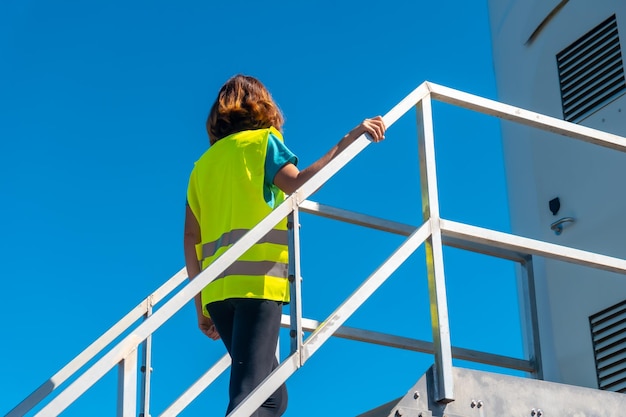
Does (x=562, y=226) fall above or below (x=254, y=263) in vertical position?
above

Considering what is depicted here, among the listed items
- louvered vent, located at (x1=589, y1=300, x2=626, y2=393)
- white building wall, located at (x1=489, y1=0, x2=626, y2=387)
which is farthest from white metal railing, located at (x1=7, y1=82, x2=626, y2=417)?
white building wall, located at (x1=489, y1=0, x2=626, y2=387)

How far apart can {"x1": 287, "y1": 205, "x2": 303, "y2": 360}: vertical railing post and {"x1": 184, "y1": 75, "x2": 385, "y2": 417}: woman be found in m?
0.09

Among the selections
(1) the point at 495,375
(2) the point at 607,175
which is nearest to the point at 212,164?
(1) the point at 495,375

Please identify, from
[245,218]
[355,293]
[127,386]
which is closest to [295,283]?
[355,293]

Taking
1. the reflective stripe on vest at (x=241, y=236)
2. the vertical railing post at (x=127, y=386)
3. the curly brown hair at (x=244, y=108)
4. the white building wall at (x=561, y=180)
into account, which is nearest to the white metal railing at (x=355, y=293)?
the vertical railing post at (x=127, y=386)

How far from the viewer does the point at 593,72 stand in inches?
248

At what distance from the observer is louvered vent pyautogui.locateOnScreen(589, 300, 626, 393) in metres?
5.53

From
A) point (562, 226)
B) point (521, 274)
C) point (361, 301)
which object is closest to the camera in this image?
point (361, 301)

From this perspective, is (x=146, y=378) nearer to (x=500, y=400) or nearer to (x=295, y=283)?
(x=295, y=283)

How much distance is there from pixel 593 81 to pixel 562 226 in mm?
912

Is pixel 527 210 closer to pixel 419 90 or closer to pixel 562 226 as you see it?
pixel 562 226

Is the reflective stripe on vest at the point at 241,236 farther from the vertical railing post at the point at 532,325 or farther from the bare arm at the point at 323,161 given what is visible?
the vertical railing post at the point at 532,325

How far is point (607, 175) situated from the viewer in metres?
5.82

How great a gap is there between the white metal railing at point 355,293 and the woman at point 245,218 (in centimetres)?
11
